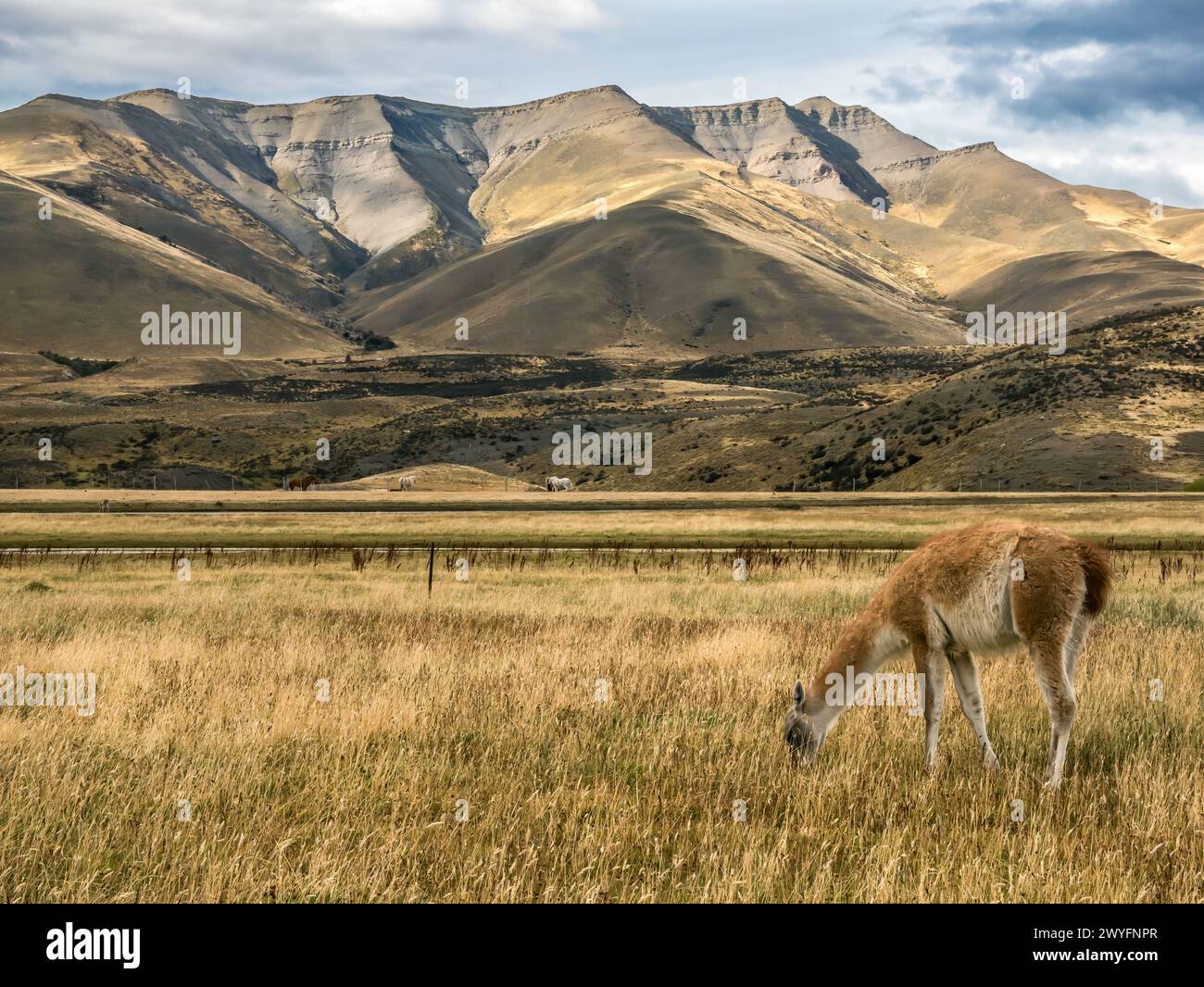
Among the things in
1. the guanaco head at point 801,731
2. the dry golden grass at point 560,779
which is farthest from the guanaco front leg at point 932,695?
the guanaco head at point 801,731

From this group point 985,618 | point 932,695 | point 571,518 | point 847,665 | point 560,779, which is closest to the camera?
point 560,779

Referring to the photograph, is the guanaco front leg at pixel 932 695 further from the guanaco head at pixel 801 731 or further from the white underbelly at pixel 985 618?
the guanaco head at pixel 801 731

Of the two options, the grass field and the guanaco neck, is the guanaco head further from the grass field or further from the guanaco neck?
the grass field

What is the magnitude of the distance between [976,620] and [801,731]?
1.85 meters

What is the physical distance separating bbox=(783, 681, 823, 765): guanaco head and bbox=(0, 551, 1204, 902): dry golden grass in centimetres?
21

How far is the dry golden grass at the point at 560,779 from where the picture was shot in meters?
6.94

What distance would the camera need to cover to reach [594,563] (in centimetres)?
3566

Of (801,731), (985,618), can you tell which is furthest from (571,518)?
(985,618)

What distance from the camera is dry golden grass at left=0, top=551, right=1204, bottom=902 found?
22.8ft

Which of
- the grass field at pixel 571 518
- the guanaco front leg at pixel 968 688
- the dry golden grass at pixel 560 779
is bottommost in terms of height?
the grass field at pixel 571 518

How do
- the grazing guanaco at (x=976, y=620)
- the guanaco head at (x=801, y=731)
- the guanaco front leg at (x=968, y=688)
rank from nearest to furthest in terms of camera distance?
the grazing guanaco at (x=976, y=620) → the guanaco front leg at (x=968, y=688) → the guanaco head at (x=801, y=731)

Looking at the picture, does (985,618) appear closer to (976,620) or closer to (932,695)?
(976,620)

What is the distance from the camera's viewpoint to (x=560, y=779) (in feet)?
30.4

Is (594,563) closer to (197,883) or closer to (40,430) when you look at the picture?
(197,883)
